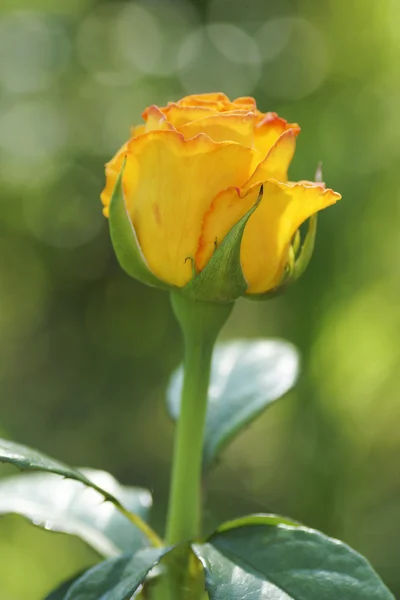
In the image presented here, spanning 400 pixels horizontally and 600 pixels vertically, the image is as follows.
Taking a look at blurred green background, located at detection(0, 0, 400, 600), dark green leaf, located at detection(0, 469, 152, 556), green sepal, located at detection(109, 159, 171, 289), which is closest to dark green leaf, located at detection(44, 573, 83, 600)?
dark green leaf, located at detection(0, 469, 152, 556)

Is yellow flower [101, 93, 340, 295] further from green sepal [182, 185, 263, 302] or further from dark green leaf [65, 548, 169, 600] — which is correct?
dark green leaf [65, 548, 169, 600]

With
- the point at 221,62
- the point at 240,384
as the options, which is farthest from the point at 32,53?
the point at 240,384

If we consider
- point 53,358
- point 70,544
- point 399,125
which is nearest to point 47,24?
point 53,358

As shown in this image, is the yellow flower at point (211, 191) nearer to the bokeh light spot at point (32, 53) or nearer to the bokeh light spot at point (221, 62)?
the bokeh light spot at point (221, 62)

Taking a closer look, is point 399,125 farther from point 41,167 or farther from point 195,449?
point 195,449

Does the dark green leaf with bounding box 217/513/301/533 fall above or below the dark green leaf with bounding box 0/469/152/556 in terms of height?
above

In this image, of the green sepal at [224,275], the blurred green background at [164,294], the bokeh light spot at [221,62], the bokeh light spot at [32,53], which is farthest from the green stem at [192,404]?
the bokeh light spot at [32,53]

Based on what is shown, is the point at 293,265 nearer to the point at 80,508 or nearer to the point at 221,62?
the point at 80,508
